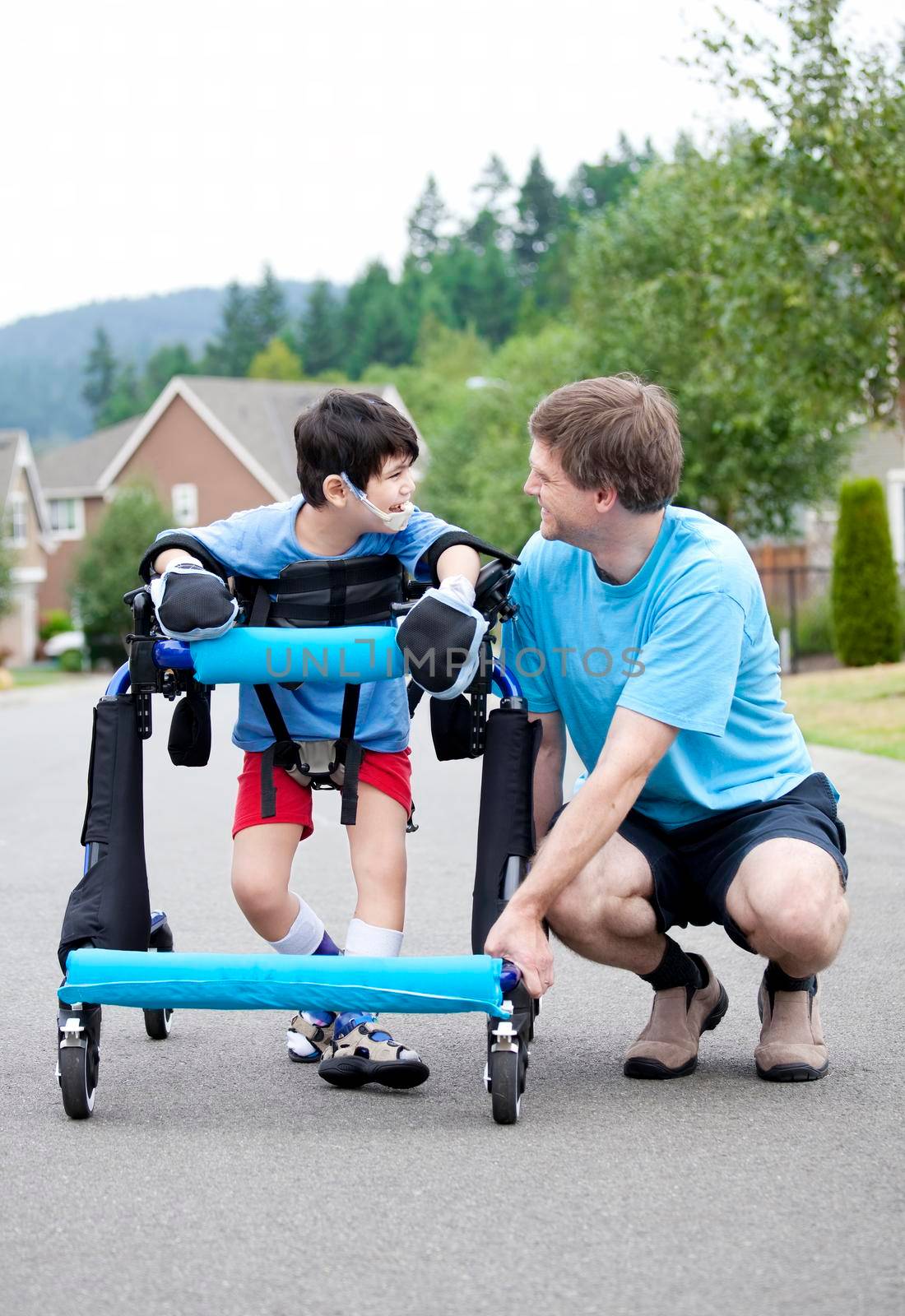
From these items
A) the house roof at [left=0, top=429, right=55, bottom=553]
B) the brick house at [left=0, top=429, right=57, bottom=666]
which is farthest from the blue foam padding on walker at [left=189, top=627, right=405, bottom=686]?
the brick house at [left=0, top=429, right=57, bottom=666]

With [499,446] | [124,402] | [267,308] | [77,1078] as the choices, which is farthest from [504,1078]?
[267,308]

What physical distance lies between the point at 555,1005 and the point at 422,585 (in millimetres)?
1506

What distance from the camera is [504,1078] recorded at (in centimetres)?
379

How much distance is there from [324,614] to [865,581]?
69.9ft

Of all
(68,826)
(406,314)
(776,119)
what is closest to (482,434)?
(776,119)

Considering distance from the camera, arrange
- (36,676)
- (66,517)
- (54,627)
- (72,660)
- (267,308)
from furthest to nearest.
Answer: (267,308), (66,517), (54,627), (72,660), (36,676)

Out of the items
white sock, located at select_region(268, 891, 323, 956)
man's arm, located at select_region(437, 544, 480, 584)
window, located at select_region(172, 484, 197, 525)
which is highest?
man's arm, located at select_region(437, 544, 480, 584)

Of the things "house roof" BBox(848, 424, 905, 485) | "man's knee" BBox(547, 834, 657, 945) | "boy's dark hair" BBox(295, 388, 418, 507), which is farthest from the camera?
"house roof" BBox(848, 424, 905, 485)

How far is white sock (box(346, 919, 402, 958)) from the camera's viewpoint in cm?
423

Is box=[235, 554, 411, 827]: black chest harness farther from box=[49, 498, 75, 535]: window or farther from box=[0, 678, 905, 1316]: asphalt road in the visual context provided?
box=[49, 498, 75, 535]: window

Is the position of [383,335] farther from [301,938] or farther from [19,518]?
[301,938]

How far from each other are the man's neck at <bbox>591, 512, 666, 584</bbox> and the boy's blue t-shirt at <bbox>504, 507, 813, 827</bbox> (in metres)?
0.03

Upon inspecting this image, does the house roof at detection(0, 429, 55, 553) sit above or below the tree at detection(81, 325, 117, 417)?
below

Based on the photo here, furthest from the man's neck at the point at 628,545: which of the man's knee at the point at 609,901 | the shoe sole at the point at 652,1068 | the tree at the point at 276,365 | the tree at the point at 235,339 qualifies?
the tree at the point at 235,339
